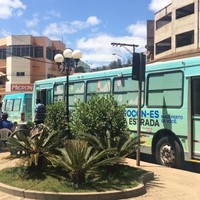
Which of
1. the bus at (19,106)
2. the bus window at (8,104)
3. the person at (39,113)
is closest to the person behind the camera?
the person at (39,113)

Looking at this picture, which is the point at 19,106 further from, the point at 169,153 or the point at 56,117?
the point at 169,153

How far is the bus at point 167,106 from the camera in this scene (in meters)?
10.4

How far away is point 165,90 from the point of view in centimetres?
1136

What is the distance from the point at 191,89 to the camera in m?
10.5

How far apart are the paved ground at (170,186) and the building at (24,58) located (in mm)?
57665

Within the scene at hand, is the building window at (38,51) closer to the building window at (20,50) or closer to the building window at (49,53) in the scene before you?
the building window at (20,50)

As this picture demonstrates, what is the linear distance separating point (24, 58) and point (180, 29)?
2747 centimetres

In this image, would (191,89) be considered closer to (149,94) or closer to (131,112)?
(149,94)

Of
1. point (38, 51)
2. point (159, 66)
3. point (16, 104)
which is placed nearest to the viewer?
point (159, 66)

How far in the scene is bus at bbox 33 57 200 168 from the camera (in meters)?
10.4

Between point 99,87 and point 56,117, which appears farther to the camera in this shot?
point 99,87

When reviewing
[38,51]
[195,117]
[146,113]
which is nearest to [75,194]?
[195,117]

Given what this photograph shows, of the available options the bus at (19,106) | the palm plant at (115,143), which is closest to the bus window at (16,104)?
the bus at (19,106)

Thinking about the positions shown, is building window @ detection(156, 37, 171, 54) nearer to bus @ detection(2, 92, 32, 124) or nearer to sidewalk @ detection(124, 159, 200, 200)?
bus @ detection(2, 92, 32, 124)
